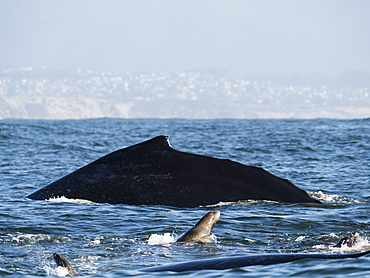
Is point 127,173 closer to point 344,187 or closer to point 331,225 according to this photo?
point 331,225

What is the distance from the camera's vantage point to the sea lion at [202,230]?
914cm

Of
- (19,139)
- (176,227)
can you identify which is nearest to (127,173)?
(176,227)

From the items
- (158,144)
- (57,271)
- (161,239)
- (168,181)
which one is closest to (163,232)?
(161,239)

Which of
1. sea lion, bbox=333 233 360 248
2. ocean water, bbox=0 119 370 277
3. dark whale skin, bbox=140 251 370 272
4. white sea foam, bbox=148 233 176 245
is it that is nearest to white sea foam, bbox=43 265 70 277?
ocean water, bbox=0 119 370 277

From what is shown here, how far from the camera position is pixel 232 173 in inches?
370

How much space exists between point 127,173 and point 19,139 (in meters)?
24.1

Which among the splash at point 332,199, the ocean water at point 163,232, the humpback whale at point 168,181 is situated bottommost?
the ocean water at point 163,232

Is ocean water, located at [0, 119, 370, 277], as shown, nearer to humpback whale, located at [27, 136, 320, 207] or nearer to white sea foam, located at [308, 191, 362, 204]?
white sea foam, located at [308, 191, 362, 204]

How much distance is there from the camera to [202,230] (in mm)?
9234

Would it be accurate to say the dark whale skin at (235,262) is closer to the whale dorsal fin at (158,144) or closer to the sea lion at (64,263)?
the sea lion at (64,263)

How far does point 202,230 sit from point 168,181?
79 centimetres

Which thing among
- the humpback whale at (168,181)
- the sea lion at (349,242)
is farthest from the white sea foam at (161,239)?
the sea lion at (349,242)

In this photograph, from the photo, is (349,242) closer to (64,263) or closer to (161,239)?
(161,239)

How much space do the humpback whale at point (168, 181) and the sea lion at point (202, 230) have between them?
434 mm
